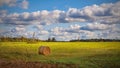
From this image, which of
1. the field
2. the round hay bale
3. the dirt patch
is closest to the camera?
the dirt patch

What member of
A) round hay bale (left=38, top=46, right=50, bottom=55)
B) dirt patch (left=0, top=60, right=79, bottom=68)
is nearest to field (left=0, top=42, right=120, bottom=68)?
round hay bale (left=38, top=46, right=50, bottom=55)

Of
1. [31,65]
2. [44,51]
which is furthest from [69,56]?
[31,65]

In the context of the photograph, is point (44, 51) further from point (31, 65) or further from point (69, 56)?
point (31, 65)

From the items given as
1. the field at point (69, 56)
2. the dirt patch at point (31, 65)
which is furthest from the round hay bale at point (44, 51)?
the dirt patch at point (31, 65)

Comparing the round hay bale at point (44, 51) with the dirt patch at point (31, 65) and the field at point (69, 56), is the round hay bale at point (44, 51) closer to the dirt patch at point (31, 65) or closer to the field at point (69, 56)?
the field at point (69, 56)

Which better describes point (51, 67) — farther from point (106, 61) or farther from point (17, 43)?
point (17, 43)

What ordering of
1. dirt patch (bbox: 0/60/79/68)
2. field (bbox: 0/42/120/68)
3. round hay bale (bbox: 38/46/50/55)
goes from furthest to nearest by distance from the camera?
round hay bale (bbox: 38/46/50/55) < field (bbox: 0/42/120/68) < dirt patch (bbox: 0/60/79/68)

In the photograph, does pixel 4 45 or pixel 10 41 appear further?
pixel 10 41

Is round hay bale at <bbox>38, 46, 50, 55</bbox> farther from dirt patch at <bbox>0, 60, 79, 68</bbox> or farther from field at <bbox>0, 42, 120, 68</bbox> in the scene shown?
dirt patch at <bbox>0, 60, 79, 68</bbox>

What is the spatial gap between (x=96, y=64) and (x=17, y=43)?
8.97 meters

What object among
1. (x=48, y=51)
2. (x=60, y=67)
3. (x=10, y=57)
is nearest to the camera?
(x=60, y=67)

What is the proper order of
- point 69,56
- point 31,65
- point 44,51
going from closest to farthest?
point 31,65
point 69,56
point 44,51

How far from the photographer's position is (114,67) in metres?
10.7

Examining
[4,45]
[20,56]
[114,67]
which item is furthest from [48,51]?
[114,67]
